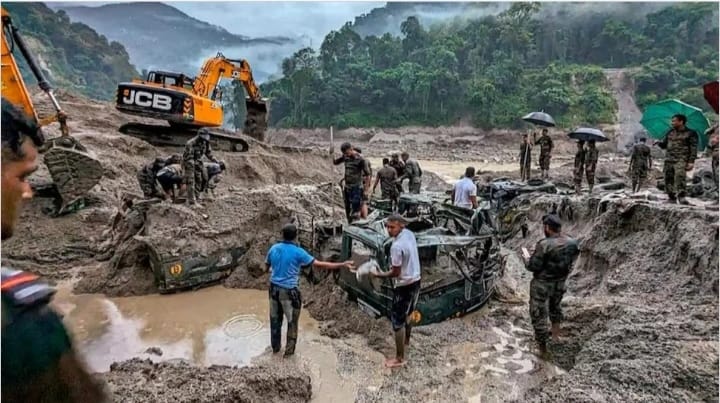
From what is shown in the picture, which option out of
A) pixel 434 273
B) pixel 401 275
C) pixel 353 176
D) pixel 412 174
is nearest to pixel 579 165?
pixel 412 174

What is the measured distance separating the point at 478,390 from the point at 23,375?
4.45m

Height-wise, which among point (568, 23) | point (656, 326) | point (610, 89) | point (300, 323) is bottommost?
point (300, 323)

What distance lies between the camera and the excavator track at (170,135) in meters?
15.3

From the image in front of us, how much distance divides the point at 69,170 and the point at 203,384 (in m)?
6.82

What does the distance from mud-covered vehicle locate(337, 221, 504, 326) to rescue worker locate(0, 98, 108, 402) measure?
445 cm

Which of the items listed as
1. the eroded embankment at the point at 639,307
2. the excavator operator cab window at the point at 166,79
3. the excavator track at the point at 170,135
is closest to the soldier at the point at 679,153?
the eroded embankment at the point at 639,307

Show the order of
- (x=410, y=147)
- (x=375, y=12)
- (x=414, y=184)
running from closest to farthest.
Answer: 1. (x=414, y=184)
2. (x=410, y=147)
3. (x=375, y=12)

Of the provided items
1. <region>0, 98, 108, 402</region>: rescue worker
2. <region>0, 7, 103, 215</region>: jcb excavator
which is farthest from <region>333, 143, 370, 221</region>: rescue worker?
<region>0, 98, 108, 402</region>: rescue worker

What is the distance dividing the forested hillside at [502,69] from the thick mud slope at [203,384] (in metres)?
43.2

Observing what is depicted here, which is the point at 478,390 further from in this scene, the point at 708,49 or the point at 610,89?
the point at 708,49

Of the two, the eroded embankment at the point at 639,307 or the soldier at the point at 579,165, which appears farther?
the soldier at the point at 579,165

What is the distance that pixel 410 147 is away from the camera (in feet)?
131

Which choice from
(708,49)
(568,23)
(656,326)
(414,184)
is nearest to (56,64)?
(414,184)

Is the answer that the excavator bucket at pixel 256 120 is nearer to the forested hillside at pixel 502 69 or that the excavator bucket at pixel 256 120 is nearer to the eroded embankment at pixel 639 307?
the eroded embankment at pixel 639 307
